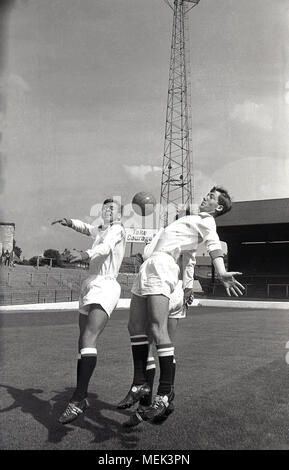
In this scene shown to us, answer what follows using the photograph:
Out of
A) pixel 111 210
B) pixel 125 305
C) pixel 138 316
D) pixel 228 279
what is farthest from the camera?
pixel 125 305

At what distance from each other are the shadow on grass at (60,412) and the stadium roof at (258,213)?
2926cm

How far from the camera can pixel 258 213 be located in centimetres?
3409

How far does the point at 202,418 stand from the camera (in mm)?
4449

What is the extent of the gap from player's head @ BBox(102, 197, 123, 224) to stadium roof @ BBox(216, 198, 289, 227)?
96.3ft

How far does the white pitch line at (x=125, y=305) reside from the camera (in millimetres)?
23536

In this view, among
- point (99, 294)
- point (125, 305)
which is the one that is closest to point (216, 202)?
point (99, 294)

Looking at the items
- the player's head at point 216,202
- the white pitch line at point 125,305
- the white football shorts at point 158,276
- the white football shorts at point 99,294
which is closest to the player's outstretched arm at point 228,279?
the white football shorts at point 158,276

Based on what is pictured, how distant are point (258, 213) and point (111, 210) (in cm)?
3052

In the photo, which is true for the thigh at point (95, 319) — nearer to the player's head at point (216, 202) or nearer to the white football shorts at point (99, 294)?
the white football shorts at point (99, 294)

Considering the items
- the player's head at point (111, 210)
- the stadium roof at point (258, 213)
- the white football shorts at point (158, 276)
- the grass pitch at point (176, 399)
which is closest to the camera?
the grass pitch at point (176, 399)

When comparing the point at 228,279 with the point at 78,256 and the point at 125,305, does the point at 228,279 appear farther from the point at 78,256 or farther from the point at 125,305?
the point at 125,305

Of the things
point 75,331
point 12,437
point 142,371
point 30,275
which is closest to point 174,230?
point 142,371

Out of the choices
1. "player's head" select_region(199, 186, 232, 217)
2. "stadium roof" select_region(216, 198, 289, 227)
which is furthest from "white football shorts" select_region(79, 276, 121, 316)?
"stadium roof" select_region(216, 198, 289, 227)
